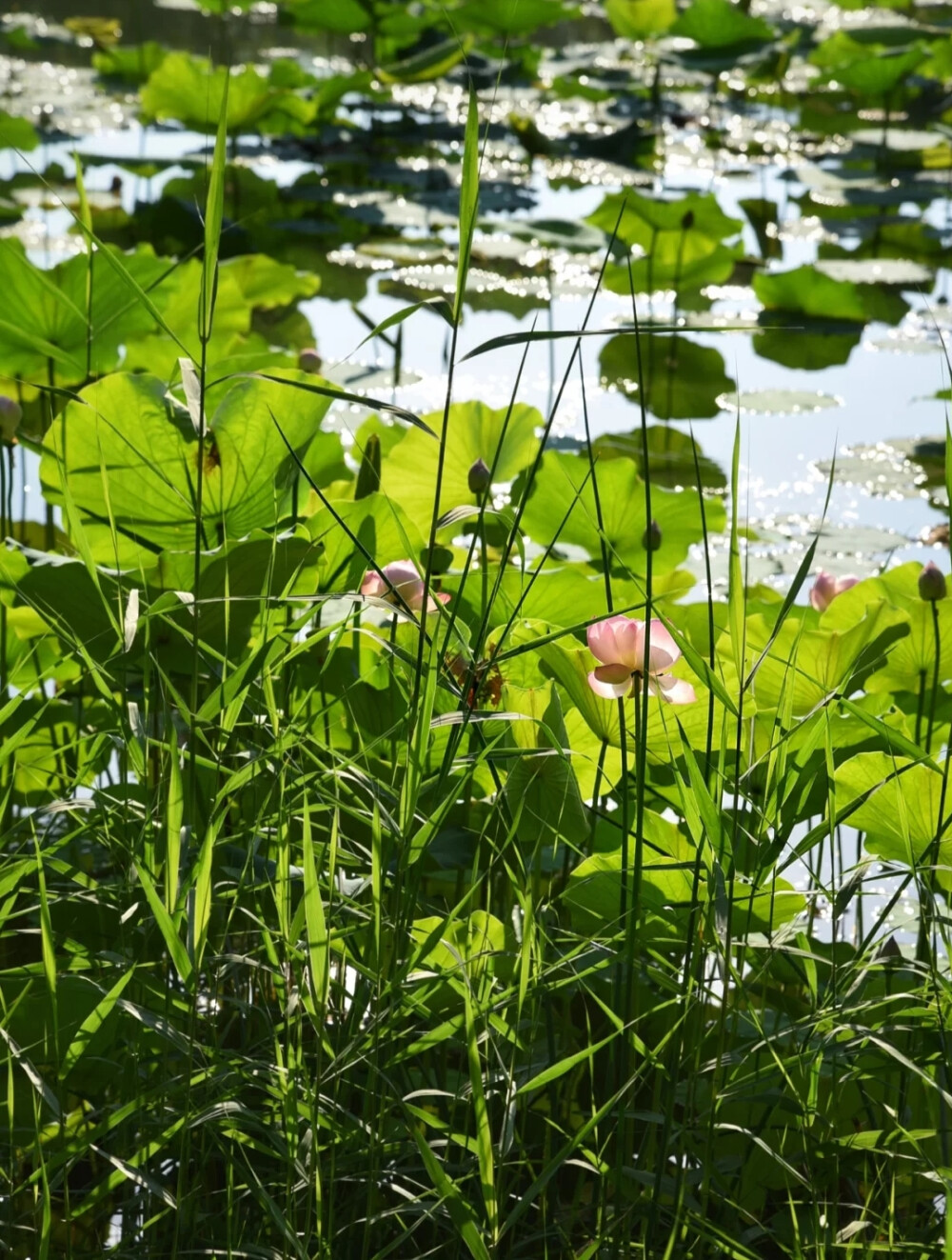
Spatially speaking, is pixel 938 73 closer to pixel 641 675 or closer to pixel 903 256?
pixel 903 256

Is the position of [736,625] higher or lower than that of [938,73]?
higher

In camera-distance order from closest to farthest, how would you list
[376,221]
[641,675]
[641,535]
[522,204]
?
1. [641,675]
2. [641,535]
3. [376,221]
4. [522,204]

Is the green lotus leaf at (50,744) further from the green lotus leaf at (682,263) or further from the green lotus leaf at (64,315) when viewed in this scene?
the green lotus leaf at (682,263)

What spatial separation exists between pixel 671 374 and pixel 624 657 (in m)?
1.97

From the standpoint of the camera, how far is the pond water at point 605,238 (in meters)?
2.33

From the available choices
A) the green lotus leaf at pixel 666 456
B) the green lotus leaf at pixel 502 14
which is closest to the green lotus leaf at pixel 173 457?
the green lotus leaf at pixel 666 456

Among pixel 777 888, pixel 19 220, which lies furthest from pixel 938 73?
pixel 777 888

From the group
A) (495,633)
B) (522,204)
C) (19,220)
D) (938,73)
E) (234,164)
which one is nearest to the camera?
(495,633)

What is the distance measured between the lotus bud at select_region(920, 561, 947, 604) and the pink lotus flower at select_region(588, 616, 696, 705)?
0.87 ft

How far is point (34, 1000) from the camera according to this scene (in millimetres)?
842

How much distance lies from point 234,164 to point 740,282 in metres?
1.42

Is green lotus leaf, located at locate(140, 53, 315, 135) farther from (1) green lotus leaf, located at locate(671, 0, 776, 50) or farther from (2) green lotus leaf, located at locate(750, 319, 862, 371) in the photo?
(1) green lotus leaf, located at locate(671, 0, 776, 50)

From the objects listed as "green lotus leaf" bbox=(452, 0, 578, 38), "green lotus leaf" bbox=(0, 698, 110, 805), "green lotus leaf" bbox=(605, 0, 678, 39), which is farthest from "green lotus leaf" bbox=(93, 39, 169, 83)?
"green lotus leaf" bbox=(0, 698, 110, 805)

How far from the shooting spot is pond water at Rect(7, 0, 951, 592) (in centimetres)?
233
